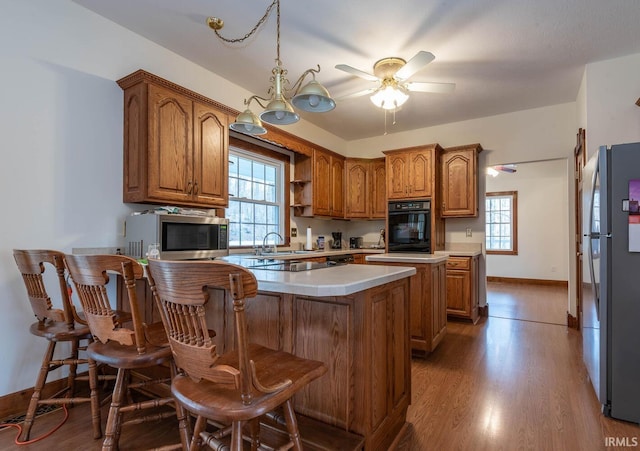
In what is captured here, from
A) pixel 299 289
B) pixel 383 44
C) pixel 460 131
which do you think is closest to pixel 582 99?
pixel 460 131

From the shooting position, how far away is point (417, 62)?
99.1 inches

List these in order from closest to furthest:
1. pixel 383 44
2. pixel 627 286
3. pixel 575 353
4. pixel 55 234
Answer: pixel 627 286 < pixel 55 234 < pixel 383 44 < pixel 575 353

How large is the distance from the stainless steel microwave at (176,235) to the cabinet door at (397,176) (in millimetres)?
2724

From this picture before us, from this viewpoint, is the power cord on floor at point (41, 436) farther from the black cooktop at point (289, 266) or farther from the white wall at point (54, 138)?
the black cooktop at point (289, 266)

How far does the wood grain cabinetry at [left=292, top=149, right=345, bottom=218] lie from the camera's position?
4586 millimetres

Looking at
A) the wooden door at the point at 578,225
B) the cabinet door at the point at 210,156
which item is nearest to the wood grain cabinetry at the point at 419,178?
the wooden door at the point at 578,225

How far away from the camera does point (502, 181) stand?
7844 mm

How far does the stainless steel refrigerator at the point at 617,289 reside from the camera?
1.94 m

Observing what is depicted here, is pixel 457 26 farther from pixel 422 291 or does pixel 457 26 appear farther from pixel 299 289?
pixel 299 289

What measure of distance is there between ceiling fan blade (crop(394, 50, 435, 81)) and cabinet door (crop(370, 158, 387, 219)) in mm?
2530

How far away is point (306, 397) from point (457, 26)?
9.39ft

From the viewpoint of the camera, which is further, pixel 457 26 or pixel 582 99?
pixel 582 99

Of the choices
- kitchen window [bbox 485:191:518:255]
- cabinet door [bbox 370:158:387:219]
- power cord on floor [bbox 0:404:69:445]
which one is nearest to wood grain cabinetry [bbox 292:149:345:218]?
cabinet door [bbox 370:158:387:219]

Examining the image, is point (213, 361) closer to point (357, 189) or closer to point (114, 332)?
point (114, 332)
